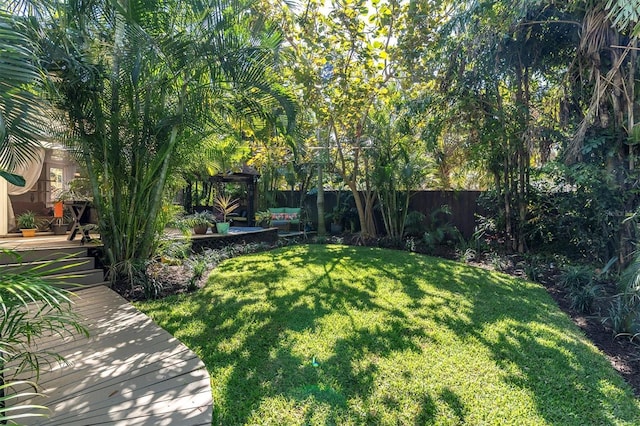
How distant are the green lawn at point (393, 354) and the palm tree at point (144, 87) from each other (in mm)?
1651

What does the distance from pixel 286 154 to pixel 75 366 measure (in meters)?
9.14

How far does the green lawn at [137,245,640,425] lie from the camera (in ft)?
7.07

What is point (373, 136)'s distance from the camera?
873 cm

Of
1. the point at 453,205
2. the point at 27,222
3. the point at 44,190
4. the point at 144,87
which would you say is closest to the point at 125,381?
the point at 144,87

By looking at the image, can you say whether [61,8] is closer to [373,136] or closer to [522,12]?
[522,12]

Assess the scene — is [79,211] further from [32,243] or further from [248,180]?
[248,180]

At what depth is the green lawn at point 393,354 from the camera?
216cm

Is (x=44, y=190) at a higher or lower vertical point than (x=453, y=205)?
higher

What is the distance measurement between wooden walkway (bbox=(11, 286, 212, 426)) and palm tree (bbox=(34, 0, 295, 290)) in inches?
74.6

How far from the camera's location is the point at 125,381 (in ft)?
7.48

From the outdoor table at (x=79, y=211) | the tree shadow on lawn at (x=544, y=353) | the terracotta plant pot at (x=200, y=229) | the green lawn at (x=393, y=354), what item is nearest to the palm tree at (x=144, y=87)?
the outdoor table at (x=79, y=211)

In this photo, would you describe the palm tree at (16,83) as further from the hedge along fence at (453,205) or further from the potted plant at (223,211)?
the hedge along fence at (453,205)

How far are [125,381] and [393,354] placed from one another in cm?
211

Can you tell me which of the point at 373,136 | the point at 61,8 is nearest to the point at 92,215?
the point at 61,8
